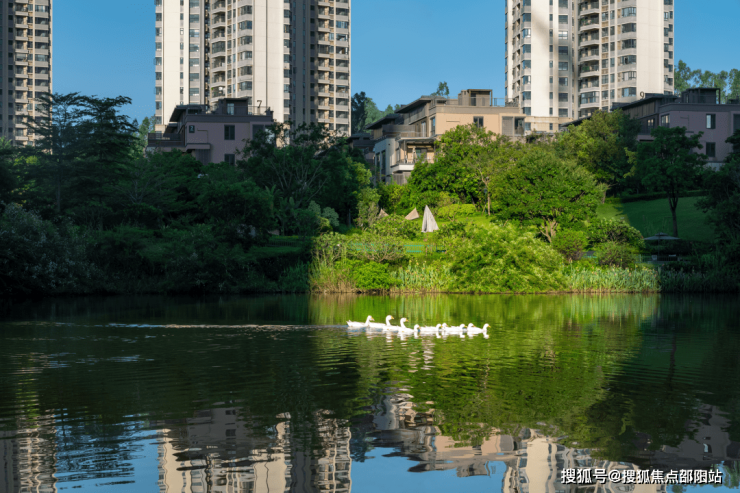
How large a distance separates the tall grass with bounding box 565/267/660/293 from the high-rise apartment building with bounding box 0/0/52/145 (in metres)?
147

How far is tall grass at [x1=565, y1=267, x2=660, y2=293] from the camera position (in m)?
53.1

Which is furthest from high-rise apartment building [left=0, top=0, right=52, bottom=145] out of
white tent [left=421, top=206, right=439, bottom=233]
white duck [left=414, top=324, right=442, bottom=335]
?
white duck [left=414, top=324, right=442, bottom=335]

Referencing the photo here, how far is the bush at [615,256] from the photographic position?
55188mm

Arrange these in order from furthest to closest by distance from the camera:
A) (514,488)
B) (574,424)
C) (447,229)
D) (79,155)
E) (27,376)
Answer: (79,155) < (447,229) < (27,376) < (574,424) < (514,488)

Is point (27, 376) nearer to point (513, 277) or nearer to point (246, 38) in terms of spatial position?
point (513, 277)

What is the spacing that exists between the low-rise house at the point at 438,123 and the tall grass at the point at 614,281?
44.7 m

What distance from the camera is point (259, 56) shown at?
480ft

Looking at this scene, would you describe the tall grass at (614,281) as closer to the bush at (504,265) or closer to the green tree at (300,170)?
the bush at (504,265)

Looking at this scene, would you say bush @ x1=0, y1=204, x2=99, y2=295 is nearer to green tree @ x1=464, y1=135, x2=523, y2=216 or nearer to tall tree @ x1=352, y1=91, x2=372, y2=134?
green tree @ x1=464, y1=135, x2=523, y2=216

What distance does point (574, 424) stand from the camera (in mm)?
13586

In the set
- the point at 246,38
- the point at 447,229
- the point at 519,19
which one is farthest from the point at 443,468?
the point at 519,19

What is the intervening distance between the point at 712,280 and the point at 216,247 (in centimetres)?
3604

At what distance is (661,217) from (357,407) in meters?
67.6

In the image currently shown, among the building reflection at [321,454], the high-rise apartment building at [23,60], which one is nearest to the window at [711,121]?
the building reflection at [321,454]
